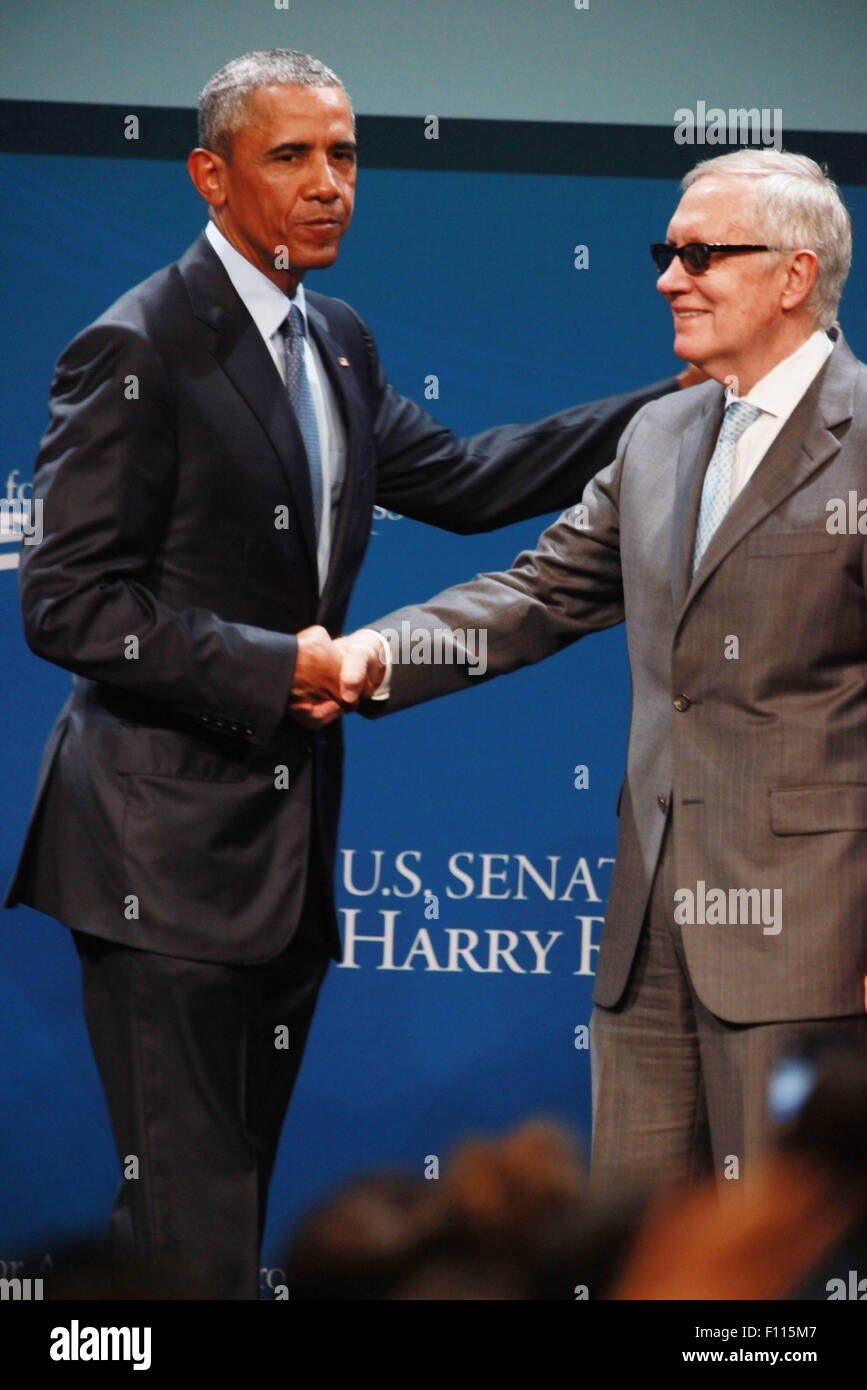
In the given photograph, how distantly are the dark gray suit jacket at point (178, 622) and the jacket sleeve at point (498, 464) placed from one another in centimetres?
24

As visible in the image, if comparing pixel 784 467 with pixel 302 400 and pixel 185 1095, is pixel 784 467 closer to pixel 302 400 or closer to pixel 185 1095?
pixel 302 400

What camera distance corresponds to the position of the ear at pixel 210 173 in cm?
311

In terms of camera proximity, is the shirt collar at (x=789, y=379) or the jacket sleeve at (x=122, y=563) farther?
the jacket sleeve at (x=122, y=563)

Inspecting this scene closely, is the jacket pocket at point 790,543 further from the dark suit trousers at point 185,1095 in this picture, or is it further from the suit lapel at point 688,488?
the dark suit trousers at point 185,1095

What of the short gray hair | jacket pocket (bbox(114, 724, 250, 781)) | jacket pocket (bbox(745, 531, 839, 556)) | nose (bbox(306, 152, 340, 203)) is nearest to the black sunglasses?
jacket pocket (bbox(745, 531, 839, 556))

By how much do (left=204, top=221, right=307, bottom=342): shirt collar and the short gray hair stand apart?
16cm

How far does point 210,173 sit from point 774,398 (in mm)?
1134

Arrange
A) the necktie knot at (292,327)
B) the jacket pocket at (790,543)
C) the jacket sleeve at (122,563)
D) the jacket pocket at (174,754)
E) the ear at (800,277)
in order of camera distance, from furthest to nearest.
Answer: the necktie knot at (292,327) → the jacket pocket at (174,754) → the jacket sleeve at (122,563) → the ear at (800,277) → the jacket pocket at (790,543)

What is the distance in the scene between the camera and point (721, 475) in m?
2.84

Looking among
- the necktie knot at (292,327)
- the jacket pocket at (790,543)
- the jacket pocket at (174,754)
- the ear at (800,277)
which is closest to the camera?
the jacket pocket at (790,543)

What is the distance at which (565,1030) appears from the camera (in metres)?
3.76

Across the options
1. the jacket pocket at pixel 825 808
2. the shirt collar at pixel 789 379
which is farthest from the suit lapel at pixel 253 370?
the jacket pocket at pixel 825 808

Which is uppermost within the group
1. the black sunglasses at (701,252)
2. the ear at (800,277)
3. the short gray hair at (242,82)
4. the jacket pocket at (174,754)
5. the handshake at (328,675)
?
the short gray hair at (242,82)
